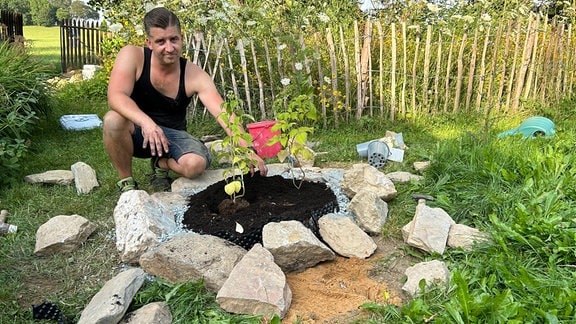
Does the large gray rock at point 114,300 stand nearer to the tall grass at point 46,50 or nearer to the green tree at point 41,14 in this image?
the tall grass at point 46,50

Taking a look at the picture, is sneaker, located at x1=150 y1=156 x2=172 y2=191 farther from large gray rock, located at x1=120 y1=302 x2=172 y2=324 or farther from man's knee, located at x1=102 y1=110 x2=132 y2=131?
large gray rock, located at x1=120 y1=302 x2=172 y2=324

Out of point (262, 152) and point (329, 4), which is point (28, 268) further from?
point (329, 4)

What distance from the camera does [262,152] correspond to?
469 cm

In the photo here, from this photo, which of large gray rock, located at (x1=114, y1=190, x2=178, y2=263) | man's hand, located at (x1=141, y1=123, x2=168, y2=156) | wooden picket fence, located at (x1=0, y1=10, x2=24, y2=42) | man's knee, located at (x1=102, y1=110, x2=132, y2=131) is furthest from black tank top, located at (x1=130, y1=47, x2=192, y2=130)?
wooden picket fence, located at (x1=0, y1=10, x2=24, y2=42)

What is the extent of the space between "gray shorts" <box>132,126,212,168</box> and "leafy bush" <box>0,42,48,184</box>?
111 centimetres

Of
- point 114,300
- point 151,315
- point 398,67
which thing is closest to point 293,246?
point 151,315

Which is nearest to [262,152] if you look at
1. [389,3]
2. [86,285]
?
[86,285]

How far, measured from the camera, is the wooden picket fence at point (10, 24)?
1060 centimetres

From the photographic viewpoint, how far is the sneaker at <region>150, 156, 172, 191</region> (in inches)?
156

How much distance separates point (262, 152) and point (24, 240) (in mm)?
2237

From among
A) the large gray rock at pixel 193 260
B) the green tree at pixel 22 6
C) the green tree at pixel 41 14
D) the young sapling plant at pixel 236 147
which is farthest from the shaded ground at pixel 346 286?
the green tree at pixel 41 14

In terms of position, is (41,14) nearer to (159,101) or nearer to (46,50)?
(46,50)

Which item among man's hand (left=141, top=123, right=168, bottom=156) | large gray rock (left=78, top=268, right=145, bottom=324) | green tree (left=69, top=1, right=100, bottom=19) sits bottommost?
large gray rock (left=78, top=268, right=145, bottom=324)

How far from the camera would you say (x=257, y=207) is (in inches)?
120
